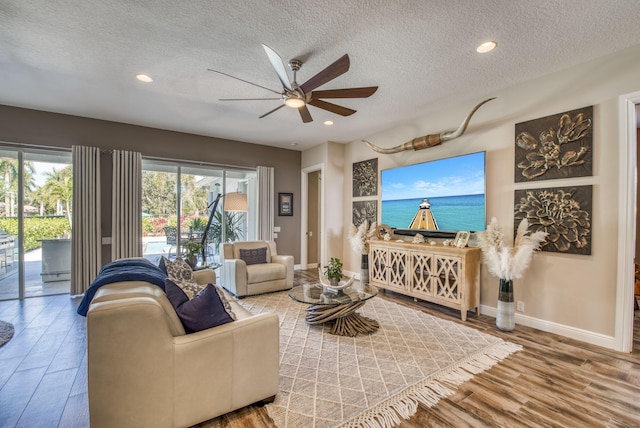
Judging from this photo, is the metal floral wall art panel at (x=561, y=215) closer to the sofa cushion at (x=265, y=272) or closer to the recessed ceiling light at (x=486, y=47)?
the recessed ceiling light at (x=486, y=47)

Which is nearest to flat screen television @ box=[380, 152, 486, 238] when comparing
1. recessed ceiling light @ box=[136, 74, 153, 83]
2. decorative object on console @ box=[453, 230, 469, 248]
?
decorative object on console @ box=[453, 230, 469, 248]

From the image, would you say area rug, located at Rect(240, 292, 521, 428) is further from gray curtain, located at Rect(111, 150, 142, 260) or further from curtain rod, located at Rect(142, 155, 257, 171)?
curtain rod, located at Rect(142, 155, 257, 171)

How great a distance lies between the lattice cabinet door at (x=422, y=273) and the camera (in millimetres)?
3807

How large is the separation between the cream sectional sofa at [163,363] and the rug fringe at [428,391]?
2.28ft

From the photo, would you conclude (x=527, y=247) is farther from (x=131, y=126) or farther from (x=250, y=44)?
(x=131, y=126)

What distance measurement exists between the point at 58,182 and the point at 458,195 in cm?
617

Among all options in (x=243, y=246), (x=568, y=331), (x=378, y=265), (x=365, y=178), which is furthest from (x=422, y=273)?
(x=243, y=246)

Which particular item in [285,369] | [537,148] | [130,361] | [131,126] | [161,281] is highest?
[131,126]

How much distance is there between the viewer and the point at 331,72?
7.61 feet

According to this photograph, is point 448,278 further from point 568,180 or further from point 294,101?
point 294,101

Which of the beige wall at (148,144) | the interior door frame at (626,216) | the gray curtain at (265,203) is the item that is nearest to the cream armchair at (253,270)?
the gray curtain at (265,203)

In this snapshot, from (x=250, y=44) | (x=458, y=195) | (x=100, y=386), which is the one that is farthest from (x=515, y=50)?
(x=100, y=386)

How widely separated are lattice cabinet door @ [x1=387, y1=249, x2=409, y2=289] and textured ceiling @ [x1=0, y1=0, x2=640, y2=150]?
2170mm

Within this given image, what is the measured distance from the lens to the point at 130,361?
1.46 m
